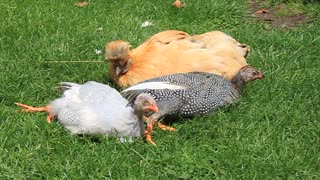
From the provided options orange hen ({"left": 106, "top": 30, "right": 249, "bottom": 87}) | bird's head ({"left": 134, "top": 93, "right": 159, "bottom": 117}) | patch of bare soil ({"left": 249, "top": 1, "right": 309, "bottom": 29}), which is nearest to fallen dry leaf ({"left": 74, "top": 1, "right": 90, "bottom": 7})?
patch of bare soil ({"left": 249, "top": 1, "right": 309, "bottom": 29})

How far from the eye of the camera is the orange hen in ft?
13.8

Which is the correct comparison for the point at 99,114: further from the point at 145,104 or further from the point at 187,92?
the point at 187,92

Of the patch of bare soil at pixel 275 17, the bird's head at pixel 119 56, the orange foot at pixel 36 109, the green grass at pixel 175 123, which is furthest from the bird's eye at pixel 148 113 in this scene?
the patch of bare soil at pixel 275 17

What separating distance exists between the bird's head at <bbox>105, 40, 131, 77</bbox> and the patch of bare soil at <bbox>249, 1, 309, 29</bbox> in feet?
7.33

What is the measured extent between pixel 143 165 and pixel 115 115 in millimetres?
355

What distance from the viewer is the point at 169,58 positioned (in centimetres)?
429

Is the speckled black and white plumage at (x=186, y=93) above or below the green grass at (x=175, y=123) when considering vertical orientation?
above

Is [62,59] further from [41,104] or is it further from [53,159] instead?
[53,159]

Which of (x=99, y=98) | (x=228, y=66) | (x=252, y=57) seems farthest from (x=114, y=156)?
(x=252, y=57)

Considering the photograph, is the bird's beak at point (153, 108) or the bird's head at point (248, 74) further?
the bird's head at point (248, 74)

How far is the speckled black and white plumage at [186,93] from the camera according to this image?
388 cm

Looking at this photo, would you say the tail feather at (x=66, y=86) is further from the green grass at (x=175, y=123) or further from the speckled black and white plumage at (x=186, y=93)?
the speckled black and white plumage at (x=186, y=93)

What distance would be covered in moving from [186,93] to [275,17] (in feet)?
8.55

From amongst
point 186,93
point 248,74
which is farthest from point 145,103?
point 248,74
